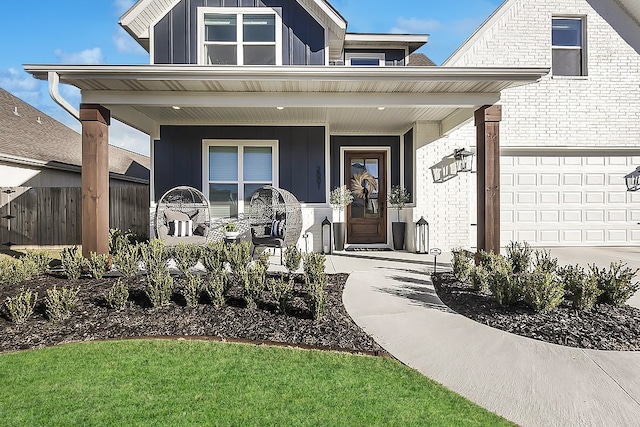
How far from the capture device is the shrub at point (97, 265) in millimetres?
5609

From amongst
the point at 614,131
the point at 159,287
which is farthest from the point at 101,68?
the point at 614,131

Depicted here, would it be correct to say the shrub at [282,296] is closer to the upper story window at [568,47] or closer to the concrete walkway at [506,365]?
the concrete walkway at [506,365]

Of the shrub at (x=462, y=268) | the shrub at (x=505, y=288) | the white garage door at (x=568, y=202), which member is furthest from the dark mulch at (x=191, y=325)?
the white garage door at (x=568, y=202)

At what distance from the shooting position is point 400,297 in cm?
512

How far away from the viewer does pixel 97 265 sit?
5.68m

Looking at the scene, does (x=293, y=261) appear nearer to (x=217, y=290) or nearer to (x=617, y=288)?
(x=217, y=290)

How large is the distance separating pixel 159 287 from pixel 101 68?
3.48 metres

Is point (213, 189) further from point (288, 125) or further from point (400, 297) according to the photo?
point (400, 297)

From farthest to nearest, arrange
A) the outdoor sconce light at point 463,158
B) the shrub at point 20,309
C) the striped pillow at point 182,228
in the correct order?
the outdoor sconce light at point 463,158 < the striped pillow at point 182,228 < the shrub at point 20,309

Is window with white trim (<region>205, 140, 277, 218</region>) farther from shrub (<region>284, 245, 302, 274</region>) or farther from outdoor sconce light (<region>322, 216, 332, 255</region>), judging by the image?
shrub (<region>284, 245, 302, 274</region>)

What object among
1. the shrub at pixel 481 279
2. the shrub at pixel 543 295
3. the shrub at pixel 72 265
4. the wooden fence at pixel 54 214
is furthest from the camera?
the wooden fence at pixel 54 214

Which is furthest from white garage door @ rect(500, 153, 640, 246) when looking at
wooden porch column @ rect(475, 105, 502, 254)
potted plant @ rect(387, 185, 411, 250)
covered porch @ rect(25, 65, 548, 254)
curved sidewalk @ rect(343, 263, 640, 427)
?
curved sidewalk @ rect(343, 263, 640, 427)

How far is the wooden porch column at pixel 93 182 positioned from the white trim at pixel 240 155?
111 inches

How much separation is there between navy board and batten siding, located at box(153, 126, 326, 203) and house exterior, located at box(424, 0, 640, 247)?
3.76m
